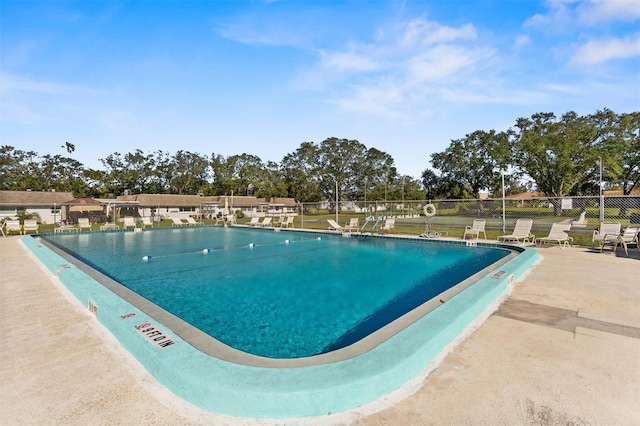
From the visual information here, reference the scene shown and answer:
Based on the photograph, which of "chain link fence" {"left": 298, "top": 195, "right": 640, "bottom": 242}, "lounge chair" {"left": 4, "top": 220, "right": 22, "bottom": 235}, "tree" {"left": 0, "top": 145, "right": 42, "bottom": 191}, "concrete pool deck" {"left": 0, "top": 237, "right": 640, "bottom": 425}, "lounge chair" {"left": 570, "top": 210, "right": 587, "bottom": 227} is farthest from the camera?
"tree" {"left": 0, "top": 145, "right": 42, "bottom": 191}

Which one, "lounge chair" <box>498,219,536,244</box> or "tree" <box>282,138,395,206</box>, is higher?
"tree" <box>282,138,395,206</box>

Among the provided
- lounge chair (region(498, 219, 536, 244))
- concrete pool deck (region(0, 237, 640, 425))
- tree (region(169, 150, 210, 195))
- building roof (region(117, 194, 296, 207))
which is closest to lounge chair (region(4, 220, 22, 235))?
building roof (region(117, 194, 296, 207))

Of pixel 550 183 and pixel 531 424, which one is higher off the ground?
pixel 550 183

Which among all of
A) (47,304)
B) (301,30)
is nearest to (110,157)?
(301,30)

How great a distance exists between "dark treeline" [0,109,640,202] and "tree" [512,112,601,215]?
7 centimetres

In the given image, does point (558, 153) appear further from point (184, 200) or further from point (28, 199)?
point (28, 199)

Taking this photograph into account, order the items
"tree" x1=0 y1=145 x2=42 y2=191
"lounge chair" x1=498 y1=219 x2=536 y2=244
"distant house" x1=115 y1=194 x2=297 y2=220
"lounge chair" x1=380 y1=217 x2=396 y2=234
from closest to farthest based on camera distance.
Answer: "lounge chair" x1=498 y1=219 x2=536 y2=244 < "lounge chair" x1=380 y1=217 x2=396 y2=234 < "distant house" x1=115 y1=194 x2=297 y2=220 < "tree" x1=0 y1=145 x2=42 y2=191

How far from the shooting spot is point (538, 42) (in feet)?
32.7

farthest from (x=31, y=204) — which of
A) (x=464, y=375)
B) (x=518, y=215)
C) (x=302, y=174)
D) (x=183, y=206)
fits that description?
(x=518, y=215)

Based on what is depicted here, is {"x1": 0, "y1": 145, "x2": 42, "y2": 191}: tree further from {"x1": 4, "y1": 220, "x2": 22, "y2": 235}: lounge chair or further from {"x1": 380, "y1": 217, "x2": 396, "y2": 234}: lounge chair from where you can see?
{"x1": 380, "y1": 217, "x2": 396, "y2": 234}: lounge chair

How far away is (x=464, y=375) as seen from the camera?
8.11ft

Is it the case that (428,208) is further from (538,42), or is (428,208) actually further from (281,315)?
(281,315)

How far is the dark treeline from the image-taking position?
24594mm

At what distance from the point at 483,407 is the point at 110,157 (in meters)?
54.4
